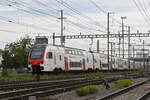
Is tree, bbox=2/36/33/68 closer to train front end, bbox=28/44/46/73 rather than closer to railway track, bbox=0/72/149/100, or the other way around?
train front end, bbox=28/44/46/73

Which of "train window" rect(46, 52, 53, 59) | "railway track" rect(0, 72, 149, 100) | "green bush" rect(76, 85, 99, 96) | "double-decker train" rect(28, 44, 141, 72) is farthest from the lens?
"train window" rect(46, 52, 53, 59)

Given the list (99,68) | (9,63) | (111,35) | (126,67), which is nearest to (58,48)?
(99,68)

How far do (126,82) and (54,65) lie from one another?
450 inches

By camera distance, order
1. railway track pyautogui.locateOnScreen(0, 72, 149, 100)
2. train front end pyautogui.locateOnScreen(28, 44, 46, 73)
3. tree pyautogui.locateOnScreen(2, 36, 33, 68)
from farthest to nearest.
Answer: tree pyautogui.locateOnScreen(2, 36, 33, 68) → train front end pyautogui.locateOnScreen(28, 44, 46, 73) → railway track pyautogui.locateOnScreen(0, 72, 149, 100)

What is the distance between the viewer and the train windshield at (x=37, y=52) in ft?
97.6

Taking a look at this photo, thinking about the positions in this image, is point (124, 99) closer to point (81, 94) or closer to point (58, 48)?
point (81, 94)

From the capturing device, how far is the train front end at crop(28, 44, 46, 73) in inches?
1158

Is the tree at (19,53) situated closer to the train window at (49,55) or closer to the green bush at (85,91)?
the train window at (49,55)

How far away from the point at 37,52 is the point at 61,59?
3.97 metres

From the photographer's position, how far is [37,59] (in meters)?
29.6

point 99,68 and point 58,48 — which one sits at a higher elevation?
point 58,48

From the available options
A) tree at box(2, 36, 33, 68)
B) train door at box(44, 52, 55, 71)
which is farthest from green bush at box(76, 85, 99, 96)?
tree at box(2, 36, 33, 68)

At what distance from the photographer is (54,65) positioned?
31.4 m

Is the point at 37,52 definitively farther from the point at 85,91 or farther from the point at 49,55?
the point at 85,91
